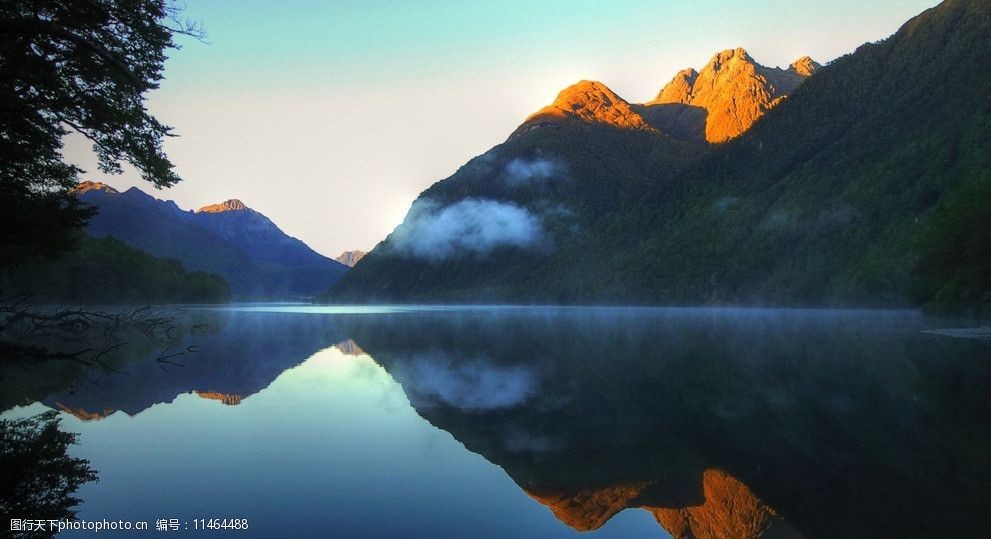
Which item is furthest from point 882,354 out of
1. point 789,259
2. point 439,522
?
point 789,259

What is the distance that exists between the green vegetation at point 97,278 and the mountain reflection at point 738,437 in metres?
68.9

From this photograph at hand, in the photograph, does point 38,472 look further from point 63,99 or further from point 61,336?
point 61,336

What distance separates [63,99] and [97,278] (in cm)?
10499

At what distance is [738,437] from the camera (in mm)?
14797

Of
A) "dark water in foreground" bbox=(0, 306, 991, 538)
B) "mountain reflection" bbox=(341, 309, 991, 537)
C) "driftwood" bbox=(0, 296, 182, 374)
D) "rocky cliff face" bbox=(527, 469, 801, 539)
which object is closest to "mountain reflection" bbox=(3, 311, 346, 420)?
"dark water in foreground" bbox=(0, 306, 991, 538)

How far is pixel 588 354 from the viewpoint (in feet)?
120

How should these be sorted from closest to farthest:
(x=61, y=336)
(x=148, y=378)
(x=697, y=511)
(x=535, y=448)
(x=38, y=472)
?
(x=697, y=511) → (x=38, y=472) → (x=535, y=448) → (x=148, y=378) → (x=61, y=336)

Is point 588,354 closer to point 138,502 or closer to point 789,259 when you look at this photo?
point 138,502

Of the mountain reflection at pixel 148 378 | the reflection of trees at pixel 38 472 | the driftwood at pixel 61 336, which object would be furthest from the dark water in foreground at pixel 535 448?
the driftwood at pixel 61 336

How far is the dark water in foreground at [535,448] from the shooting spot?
9.71 meters

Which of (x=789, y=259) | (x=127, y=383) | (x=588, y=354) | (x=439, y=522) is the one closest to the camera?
(x=439, y=522)

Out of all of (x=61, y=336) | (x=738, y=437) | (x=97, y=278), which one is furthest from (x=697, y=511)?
(x=97, y=278)

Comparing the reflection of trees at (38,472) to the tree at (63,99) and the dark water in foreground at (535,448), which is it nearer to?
the dark water in foreground at (535,448)

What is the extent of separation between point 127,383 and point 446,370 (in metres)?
13.0
